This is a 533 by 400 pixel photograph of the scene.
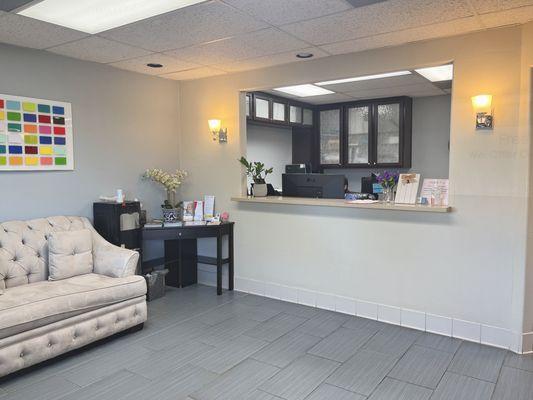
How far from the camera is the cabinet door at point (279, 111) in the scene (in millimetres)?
5662

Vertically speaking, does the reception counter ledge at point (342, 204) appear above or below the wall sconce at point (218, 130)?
below

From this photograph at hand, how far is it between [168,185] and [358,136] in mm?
3077

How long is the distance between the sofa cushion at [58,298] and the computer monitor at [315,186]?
191 cm

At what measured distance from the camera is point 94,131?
4.09 m

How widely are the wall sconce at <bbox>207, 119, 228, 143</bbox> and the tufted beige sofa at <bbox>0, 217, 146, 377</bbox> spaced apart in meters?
1.59

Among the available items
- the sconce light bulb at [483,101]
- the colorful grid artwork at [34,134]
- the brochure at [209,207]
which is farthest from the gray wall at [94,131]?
the sconce light bulb at [483,101]

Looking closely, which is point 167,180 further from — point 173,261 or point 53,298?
point 53,298

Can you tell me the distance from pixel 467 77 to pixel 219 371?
9.08ft

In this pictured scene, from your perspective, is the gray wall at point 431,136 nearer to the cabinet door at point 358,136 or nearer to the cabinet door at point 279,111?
the cabinet door at point 358,136

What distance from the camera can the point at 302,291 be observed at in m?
4.15

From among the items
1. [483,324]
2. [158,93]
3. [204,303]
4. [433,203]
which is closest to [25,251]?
[204,303]

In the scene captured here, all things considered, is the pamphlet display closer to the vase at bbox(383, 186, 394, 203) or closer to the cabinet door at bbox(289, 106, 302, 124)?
the vase at bbox(383, 186, 394, 203)

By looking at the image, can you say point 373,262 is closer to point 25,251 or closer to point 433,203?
point 433,203

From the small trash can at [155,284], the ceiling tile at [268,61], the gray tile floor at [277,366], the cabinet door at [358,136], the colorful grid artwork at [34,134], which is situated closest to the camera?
the gray tile floor at [277,366]
